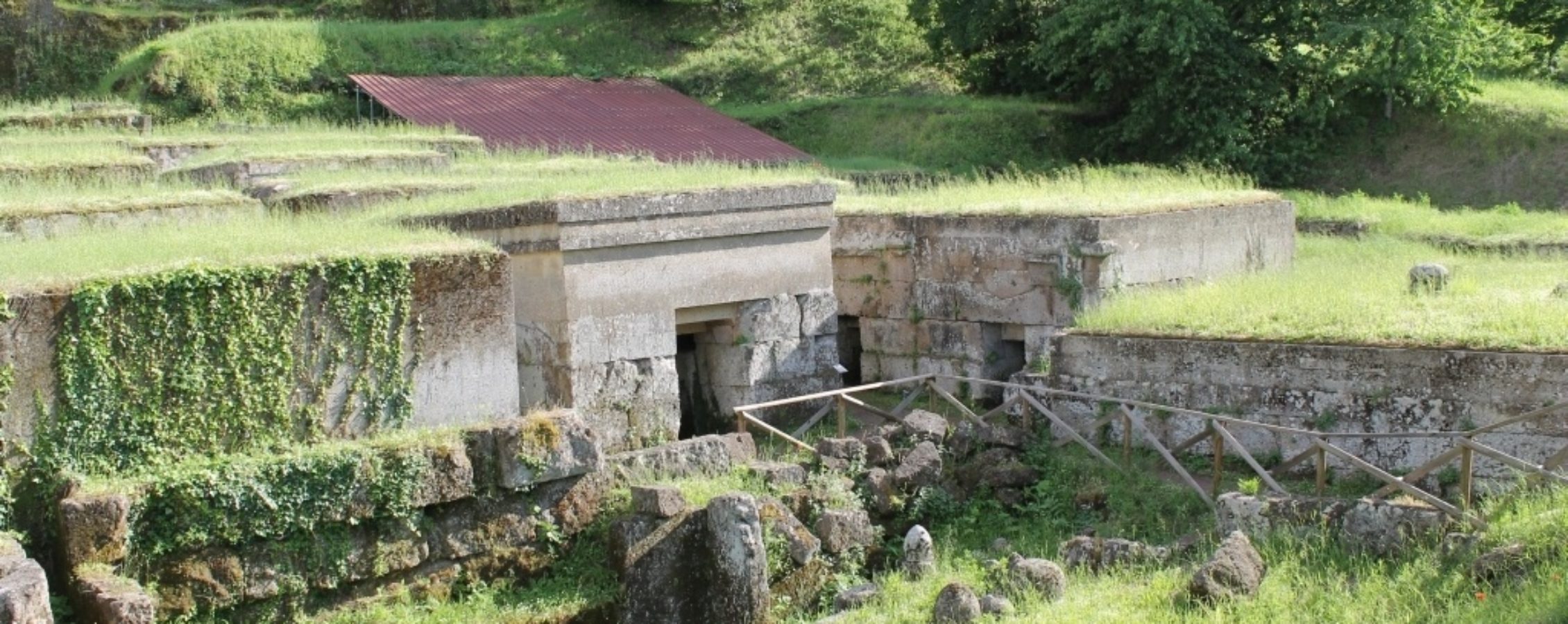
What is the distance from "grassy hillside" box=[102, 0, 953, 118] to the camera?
25609mm

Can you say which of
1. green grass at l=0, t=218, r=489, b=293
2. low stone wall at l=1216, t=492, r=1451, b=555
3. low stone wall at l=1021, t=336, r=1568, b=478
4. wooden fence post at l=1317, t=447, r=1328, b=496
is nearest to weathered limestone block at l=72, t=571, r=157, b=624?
green grass at l=0, t=218, r=489, b=293

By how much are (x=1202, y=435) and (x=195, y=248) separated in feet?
25.3

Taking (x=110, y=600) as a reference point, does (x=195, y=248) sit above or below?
above

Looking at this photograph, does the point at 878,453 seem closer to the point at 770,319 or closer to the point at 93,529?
the point at 770,319

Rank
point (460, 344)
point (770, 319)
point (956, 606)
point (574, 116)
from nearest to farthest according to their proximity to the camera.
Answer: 1. point (956, 606)
2. point (460, 344)
3. point (770, 319)
4. point (574, 116)

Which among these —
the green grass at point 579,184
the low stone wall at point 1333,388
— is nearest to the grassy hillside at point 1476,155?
the low stone wall at point 1333,388

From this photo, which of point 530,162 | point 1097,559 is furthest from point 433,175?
point 1097,559

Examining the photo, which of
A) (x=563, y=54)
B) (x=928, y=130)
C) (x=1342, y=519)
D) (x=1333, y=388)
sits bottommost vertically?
(x=1342, y=519)

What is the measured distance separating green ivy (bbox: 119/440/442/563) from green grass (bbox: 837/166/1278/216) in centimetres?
653

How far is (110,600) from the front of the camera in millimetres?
9688

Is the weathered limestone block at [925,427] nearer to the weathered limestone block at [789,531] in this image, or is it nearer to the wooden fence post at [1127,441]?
the wooden fence post at [1127,441]

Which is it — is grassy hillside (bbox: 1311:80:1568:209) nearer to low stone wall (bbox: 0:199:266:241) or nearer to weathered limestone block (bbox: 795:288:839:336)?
weathered limestone block (bbox: 795:288:839:336)

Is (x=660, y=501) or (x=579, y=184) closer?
(x=660, y=501)

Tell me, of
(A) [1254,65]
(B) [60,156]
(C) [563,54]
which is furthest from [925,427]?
(C) [563,54]
